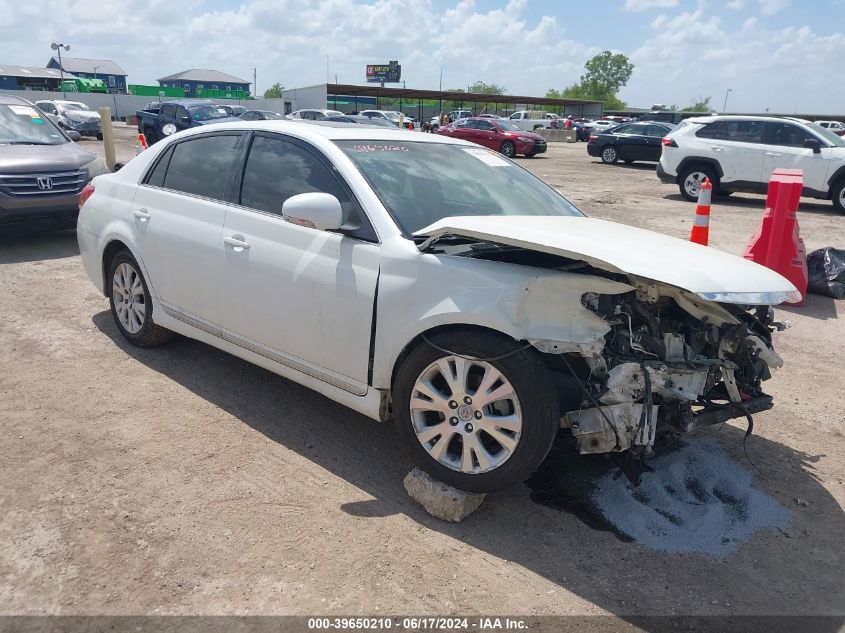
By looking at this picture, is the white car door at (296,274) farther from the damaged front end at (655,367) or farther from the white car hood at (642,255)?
the damaged front end at (655,367)

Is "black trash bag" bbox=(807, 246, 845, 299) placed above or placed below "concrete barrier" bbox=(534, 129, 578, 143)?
below

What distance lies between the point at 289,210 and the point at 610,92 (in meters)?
129

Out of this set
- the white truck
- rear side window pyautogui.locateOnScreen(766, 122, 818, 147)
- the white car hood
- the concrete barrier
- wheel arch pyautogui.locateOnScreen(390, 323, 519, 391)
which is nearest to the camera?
Result: the white car hood

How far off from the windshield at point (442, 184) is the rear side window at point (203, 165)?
92cm

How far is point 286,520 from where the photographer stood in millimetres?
3008

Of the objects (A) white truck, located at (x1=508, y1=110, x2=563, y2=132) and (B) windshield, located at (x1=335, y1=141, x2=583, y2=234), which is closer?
(B) windshield, located at (x1=335, y1=141, x2=583, y2=234)

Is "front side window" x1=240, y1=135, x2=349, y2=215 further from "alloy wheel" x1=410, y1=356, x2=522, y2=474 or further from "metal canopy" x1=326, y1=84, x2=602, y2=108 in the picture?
"metal canopy" x1=326, y1=84, x2=602, y2=108

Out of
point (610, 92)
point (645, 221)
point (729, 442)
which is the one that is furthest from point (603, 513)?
point (610, 92)

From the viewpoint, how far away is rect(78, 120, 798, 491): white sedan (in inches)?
113

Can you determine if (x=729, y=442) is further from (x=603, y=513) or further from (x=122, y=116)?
(x=122, y=116)

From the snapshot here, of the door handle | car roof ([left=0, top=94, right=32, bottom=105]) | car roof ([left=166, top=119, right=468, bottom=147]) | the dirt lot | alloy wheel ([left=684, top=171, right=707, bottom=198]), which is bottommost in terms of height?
the dirt lot

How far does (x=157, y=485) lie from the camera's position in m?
3.24

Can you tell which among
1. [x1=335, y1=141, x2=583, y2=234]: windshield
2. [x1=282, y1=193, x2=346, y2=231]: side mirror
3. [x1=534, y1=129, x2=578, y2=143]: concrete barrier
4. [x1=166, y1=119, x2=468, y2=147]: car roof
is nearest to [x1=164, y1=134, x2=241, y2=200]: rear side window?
[x1=166, y1=119, x2=468, y2=147]: car roof

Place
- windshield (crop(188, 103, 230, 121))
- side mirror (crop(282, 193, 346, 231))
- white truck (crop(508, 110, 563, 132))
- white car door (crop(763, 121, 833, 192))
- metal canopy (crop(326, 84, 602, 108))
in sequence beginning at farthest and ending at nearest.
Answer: metal canopy (crop(326, 84, 602, 108))
white truck (crop(508, 110, 563, 132))
windshield (crop(188, 103, 230, 121))
white car door (crop(763, 121, 833, 192))
side mirror (crop(282, 193, 346, 231))
